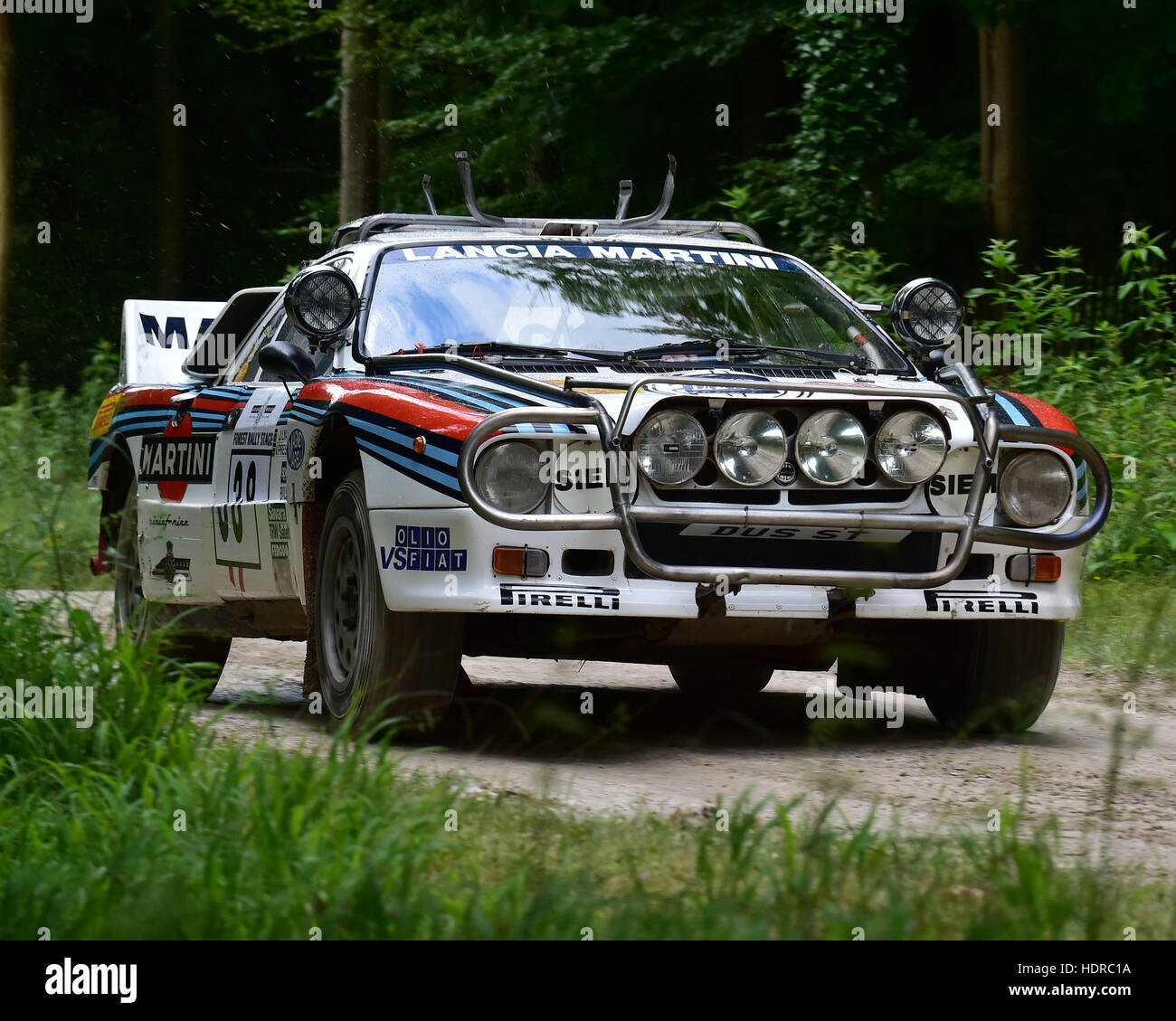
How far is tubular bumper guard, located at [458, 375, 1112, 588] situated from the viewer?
6027 mm

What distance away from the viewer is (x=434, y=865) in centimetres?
429

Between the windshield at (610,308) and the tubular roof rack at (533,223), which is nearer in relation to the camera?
the windshield at (610,308)

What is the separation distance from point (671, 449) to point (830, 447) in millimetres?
524

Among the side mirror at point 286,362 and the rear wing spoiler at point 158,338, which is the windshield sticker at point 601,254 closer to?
A: the side mirror at point 286,362

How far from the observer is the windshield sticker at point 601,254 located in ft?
24.6

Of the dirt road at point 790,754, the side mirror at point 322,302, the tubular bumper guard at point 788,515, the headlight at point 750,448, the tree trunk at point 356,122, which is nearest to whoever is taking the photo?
the dirt road at point 790,754

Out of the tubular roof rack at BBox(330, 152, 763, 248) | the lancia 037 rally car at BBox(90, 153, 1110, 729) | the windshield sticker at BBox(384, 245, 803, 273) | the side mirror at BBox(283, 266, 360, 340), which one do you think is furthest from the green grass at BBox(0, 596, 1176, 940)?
the tubular roof rack at BBox(330, 152, 763, 248)

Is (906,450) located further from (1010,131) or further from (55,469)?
(1010,131)

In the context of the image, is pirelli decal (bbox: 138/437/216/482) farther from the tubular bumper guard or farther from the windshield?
the tubular bumper guard

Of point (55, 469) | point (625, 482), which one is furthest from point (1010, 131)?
point (625, 482)

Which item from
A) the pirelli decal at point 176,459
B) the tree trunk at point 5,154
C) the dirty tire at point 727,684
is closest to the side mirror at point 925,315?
the dirty tire at point 727,684

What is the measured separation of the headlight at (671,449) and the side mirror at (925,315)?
1.74 metres

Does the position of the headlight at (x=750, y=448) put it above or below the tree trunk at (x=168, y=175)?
below

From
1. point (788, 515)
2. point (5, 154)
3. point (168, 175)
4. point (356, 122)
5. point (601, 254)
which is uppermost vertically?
point (168, 175)
